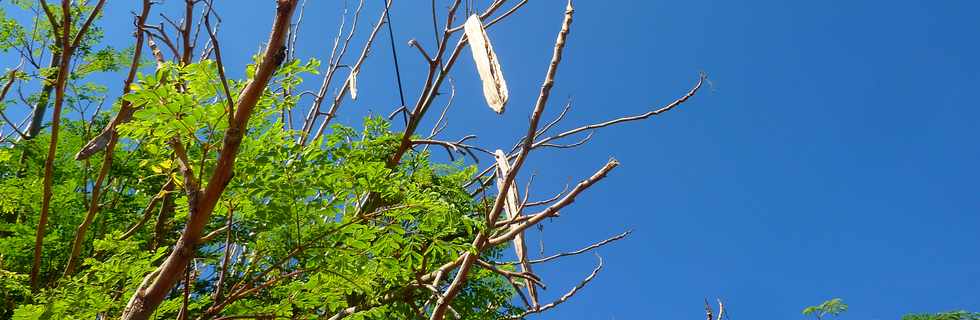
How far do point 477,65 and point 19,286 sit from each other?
238cm

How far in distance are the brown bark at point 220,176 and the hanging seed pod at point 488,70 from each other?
48 cm

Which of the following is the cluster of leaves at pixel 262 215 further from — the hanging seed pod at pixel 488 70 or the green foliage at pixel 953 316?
the green foliage at pixel 953 316

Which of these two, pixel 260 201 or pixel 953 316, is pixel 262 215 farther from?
pixel 953 316

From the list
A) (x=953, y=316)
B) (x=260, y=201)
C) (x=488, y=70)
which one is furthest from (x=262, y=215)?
(x=953, y=316)

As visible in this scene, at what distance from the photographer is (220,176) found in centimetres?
181

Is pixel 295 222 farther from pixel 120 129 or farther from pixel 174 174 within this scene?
pixel 120 129

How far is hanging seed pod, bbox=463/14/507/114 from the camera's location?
5.58 feet

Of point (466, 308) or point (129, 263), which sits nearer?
point (129, 263)

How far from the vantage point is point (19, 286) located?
300cm

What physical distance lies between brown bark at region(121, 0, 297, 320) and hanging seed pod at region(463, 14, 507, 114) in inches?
18.9

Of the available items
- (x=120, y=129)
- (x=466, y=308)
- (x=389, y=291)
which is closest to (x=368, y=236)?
(x=120, y=129)

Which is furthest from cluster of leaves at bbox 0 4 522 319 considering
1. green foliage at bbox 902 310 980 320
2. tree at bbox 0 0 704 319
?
green foliage at bbox 902 310 980 320

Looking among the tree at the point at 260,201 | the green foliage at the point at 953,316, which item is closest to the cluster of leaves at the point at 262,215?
the tree at the point at 260,201

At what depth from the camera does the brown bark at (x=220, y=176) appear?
161cm
